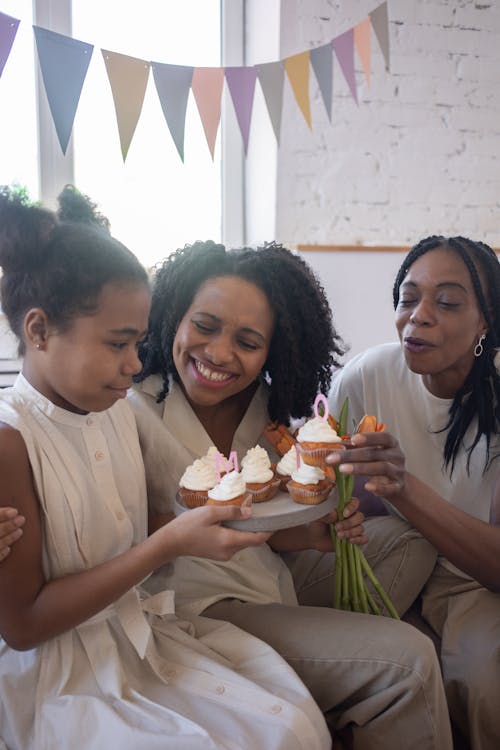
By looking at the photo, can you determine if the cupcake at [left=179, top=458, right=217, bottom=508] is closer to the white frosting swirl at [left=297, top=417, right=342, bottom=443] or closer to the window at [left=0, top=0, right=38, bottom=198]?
the white frosting swirl at [left=297, top=417, right=342, bottom=443]

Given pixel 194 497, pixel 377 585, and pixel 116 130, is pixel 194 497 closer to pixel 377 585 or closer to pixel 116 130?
pixel 377 585

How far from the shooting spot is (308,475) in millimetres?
1177

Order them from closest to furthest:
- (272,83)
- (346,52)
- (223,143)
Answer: (272,83)
(346,52)
(223,143)

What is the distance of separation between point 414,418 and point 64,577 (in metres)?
1.01

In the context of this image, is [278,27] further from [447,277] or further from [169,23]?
[447,277]

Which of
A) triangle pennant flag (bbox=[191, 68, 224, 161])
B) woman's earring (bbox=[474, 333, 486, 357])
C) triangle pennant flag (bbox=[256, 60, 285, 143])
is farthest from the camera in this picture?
triangle pennant flag (bbox=[256, 60, 285, 143])

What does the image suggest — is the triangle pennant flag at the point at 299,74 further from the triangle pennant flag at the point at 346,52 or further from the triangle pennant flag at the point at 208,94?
the triangle pennant flag at the point at 208,94

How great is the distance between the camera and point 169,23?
8.92ft

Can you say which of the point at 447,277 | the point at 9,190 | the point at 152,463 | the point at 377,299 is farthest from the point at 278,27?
the point at 152,463

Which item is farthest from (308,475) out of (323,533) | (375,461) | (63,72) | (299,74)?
(299,74)

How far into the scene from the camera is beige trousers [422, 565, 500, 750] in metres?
1.22

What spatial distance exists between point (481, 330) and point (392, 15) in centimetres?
196

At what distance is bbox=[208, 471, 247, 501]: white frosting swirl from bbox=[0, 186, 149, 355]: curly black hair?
0.40m

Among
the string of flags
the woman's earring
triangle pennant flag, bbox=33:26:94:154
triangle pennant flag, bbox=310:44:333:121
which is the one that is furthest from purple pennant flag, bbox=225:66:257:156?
the woman's earring
